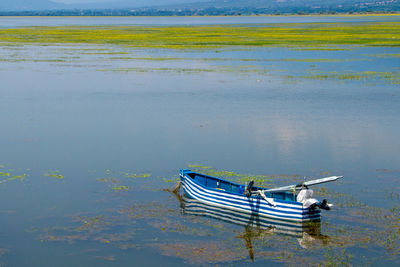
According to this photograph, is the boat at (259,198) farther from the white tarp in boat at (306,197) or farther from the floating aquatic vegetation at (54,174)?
the floating aquatic vegetation at (54,174)

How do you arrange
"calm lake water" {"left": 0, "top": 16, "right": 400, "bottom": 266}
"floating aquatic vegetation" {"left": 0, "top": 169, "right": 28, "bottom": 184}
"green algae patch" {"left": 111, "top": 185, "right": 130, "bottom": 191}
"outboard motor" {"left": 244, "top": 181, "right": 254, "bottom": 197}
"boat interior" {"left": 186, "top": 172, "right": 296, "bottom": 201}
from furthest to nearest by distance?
1. "floating aquatic vegetation" {"left": 0, "top": 169, "right": 28, "bottom": 184}
2. "green algae patch" {"left": 111, "top": 185, "right": 130, "bottom": 191}
3. "boat interior" {"left": 186, "top": 172, "right": 296, "bottom": 201}
4. "outboard motor" {"left": 244, "top": 181, "right": 254, "bottom": 197}
5. "calm lake water" {"left": 0, "top": 16, "right": 400, "bottom": 266}

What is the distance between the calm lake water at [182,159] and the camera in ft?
52.6

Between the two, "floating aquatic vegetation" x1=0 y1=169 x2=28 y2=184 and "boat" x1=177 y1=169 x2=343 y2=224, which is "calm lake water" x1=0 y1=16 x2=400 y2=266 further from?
"boat" x1=177 y1=169 x2=343 y2=224

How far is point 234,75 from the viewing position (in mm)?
48812

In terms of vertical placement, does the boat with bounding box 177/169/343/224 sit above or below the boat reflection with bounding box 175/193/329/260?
above

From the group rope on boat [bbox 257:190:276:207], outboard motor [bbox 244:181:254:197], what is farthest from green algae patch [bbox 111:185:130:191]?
rope on boat [bbox 257:190:276:207]

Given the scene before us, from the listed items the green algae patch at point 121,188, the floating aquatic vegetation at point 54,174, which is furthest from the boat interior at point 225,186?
the floating aquatic vegetation at point 54,174

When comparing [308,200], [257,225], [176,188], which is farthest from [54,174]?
[308,200]

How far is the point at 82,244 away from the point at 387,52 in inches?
2248

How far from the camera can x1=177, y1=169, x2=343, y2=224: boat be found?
57.7 ft

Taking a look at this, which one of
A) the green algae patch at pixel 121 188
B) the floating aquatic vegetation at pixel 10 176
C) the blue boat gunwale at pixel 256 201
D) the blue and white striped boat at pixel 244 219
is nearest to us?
the blue and white striped boat at pixel 244 219

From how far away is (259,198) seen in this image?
1823 cm

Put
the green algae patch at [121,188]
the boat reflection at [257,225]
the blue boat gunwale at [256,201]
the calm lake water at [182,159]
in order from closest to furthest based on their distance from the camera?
the calm lake water at [182,159], the boat reflection at [257,225], the blue boat gunwale at [256,201], the green algae patch at [121,188]

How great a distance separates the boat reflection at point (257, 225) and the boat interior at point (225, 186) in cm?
82
